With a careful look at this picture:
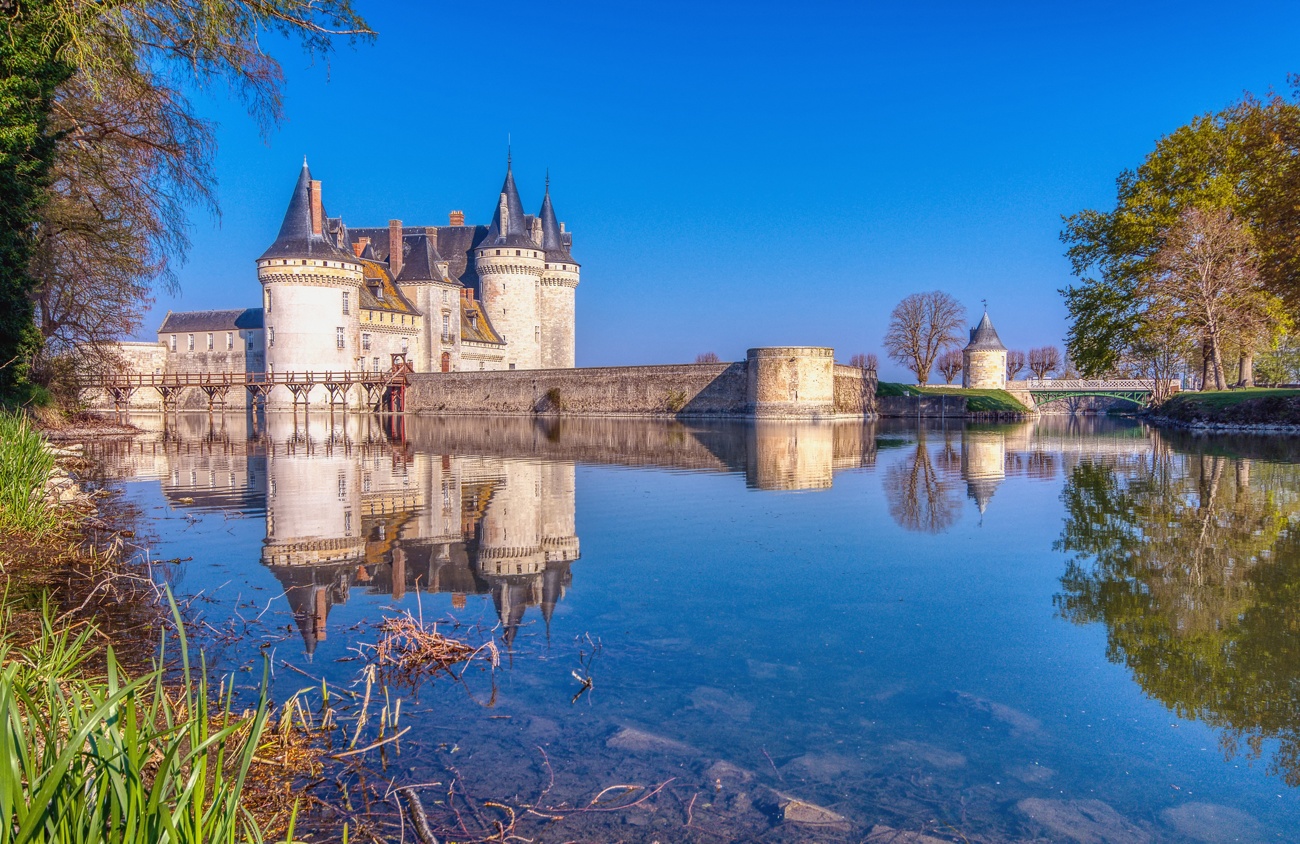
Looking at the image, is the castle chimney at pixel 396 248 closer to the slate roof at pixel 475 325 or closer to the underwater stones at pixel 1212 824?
the slate roof at pixel 475 325

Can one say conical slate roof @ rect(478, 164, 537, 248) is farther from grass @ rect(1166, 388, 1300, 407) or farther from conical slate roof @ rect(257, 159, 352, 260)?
grass @ rect(1166, 388, 1300, 407)

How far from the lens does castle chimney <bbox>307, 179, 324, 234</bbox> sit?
42469 mm

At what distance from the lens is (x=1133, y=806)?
2814mm

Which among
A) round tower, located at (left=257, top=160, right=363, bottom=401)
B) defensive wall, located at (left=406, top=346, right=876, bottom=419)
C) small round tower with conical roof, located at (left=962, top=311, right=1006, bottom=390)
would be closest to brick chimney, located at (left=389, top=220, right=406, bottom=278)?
round tower, located at (left=257, top=160, right=363, bottom=401)

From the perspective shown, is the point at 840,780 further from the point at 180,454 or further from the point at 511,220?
the point at 511,220

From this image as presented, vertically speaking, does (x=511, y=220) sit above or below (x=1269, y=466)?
above

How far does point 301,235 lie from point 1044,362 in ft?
205

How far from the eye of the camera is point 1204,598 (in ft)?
16.9

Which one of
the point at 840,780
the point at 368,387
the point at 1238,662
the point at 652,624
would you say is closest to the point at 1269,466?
the point at 1238,662

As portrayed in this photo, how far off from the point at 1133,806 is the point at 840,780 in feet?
3.01

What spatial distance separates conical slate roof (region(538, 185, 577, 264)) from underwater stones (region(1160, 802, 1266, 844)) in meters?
50.2

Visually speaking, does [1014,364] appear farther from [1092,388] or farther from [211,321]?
[211,321]

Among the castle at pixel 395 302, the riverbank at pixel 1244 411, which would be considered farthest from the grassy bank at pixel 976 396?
the castle at pixel 395 302

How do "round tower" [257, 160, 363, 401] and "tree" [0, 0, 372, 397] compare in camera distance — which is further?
"round tower" [257, 160, 363, 401]
